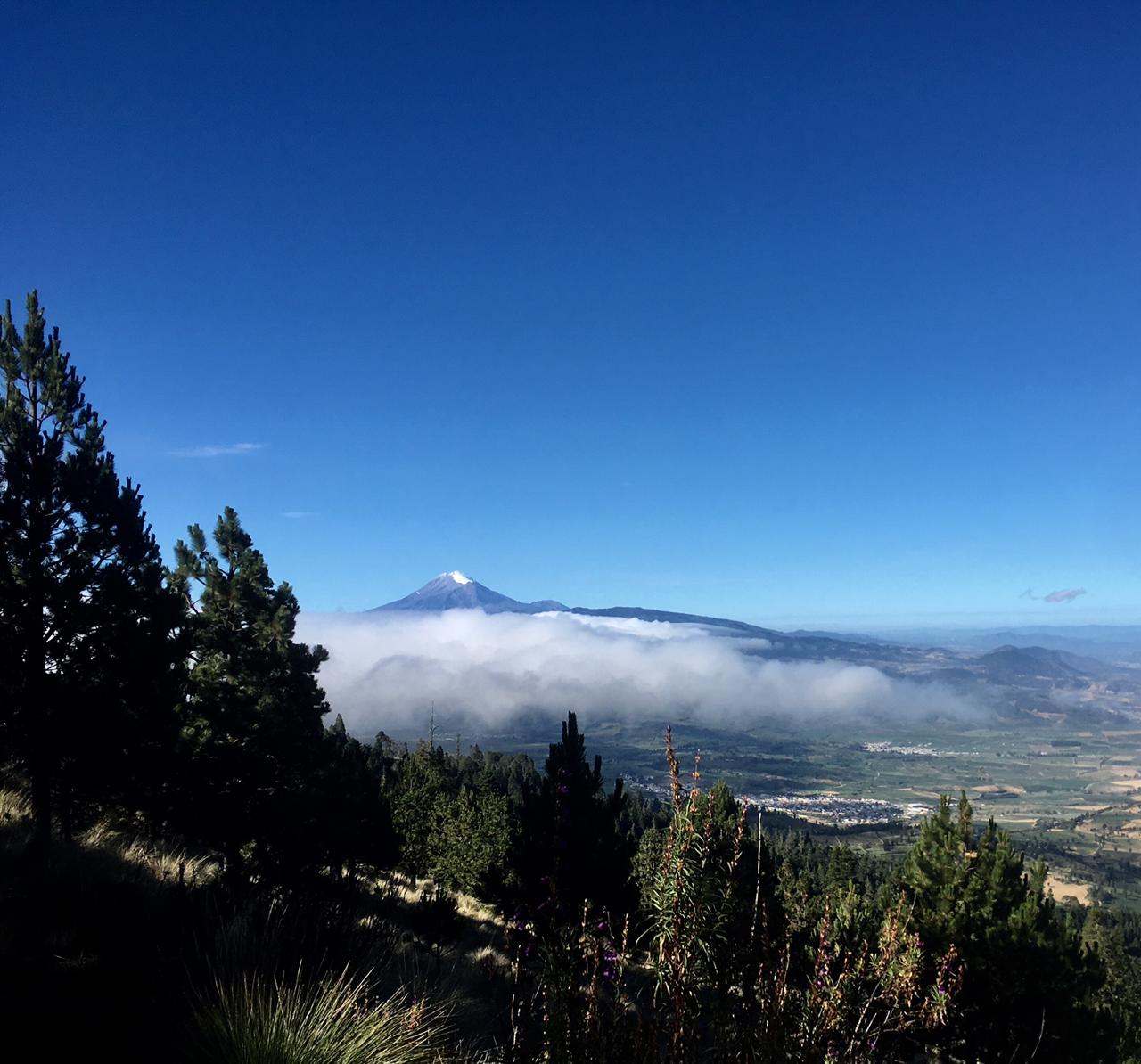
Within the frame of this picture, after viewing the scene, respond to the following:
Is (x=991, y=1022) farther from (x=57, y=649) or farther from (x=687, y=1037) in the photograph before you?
(x=57, y=649)

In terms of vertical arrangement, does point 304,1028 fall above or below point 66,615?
below

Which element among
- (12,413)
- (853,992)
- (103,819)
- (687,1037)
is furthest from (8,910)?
(103,819)

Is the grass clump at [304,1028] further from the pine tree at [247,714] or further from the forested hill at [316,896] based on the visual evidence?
the pine tree at [247,714]

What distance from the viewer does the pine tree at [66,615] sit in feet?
40.2

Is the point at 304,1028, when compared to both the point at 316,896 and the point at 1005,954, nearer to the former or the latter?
the point at 316,896

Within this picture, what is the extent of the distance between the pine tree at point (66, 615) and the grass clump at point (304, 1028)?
10.7 metres

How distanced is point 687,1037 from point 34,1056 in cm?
353

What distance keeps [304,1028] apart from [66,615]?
474 inches

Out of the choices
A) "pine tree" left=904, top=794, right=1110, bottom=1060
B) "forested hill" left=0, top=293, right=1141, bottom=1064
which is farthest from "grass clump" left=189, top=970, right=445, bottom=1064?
"pine tree" left=904, top=794, right=1110, bottom=1060

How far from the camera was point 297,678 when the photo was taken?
19.9m

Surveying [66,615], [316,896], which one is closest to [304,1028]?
[316,896]

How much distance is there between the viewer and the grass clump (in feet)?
11.9

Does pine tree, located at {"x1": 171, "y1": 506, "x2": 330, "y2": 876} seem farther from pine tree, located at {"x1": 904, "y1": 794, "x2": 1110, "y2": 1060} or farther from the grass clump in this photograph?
pine tree, located at {"x1": 904, "y1": 794, "x2": 1110, "y2": 1060}

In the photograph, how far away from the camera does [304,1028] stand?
12.7ft
